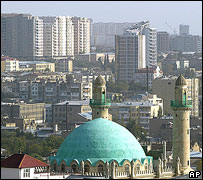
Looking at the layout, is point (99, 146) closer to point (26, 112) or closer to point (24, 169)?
point (24, 169)

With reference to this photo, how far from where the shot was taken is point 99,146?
4191 centimetres

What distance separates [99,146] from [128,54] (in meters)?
120

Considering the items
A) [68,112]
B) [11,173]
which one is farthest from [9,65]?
[11,173]

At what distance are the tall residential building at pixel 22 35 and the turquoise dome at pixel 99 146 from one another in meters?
148

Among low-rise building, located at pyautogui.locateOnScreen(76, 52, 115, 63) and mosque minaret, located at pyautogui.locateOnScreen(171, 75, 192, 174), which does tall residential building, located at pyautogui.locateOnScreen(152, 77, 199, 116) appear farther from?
low-rise building, located at pyautogui.locateOnScreen(76, 52, 115, 63)

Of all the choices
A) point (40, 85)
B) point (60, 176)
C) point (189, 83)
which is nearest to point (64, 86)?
point (40, 85)

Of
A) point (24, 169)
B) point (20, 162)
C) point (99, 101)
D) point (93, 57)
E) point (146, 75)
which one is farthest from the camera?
point (93, 57)

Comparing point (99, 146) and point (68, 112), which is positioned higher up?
point (99, 146)

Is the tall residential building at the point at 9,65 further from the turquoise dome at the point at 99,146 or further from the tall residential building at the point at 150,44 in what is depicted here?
the turquoise dome at the point at 99,146

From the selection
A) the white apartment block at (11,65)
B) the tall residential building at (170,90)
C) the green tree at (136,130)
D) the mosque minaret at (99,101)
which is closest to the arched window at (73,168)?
the mosque minaret at (99,101)

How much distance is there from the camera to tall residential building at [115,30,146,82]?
159 m

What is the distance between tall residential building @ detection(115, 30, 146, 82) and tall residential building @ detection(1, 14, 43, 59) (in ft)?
104

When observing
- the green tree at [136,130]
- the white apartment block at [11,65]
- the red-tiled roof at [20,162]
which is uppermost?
the white apartment block at [11,65]

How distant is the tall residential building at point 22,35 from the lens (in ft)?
631
